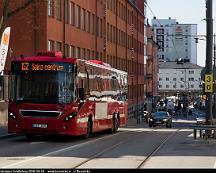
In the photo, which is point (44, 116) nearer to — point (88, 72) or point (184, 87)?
point (88, 72)

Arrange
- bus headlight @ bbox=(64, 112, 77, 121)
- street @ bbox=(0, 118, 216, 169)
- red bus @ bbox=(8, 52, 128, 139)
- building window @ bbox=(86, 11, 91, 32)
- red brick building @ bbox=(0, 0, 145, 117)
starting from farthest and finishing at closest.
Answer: building window @ bbox=(86, 11, 91, 32), red brick building @ bbox=(0, 0, 145, 117), bus headlight @ bbox=(64, 112, 77, 121), red bus @ bbox=(8, 52, 128, 139), street @ bbox=(0, 118, 216, 169)

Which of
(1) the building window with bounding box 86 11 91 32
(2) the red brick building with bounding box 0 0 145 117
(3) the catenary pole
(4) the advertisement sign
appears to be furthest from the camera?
(1) the building window with bounding box 86 11 91 32

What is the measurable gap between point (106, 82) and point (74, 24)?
83.2 feet

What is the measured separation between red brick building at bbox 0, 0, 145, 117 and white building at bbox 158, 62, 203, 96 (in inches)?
2850

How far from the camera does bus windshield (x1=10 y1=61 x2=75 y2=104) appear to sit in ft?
78.6

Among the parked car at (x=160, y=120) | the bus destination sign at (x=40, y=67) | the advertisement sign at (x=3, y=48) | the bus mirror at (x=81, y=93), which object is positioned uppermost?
the advertisement sign at (x=3, y=48)

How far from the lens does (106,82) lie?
30.3m

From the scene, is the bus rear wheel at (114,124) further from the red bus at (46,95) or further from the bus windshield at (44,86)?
the bus windshield at (44,86)

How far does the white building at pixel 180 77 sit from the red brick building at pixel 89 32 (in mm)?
72380

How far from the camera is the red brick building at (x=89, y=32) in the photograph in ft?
151

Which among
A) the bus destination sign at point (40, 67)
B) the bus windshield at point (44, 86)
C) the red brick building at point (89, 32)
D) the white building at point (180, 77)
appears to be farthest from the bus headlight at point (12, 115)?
the white building at point (180, 77)

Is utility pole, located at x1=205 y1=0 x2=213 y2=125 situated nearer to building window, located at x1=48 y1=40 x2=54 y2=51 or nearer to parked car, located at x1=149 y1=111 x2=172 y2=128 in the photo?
building window, located at x1=48 y1=40 x2=54 y2=51

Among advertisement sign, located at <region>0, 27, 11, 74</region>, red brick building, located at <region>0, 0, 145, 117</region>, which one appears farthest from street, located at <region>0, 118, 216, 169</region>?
red brick building, located at <region>0, 0, 145, 117</region>

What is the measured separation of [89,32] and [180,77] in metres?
123
